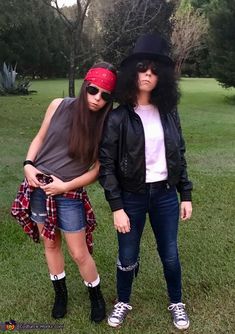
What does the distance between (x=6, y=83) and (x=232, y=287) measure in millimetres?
17529

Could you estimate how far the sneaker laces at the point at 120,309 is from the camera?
107 inches

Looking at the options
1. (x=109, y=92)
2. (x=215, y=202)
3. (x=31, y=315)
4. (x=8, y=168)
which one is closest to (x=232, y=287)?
(x=31, y=315)

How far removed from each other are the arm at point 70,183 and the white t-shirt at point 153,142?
0.95 feet

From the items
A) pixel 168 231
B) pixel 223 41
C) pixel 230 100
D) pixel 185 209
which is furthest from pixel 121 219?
pixel 230 100

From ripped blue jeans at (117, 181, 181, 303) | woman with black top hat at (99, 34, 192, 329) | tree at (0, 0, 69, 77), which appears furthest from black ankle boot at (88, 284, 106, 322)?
tree at (0, 0, 69, 77)

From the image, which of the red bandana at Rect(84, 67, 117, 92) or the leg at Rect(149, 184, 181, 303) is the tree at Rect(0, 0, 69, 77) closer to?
A: the red bandana at Rect(84, 67, 117, 92)

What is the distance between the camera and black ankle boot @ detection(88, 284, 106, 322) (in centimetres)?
272

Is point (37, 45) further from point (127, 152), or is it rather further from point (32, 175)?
point (127, 152)

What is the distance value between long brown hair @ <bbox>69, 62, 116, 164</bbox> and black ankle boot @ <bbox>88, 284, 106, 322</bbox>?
868 millimetres

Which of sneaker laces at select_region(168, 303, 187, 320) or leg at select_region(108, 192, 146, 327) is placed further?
sneaker laces at select_region(168, 303, 187, 320)

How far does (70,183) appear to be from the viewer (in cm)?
238

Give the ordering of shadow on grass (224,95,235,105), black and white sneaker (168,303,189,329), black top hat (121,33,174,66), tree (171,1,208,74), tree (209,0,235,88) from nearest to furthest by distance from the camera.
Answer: black top hat (121,33,174,66) → black and white sneaker (168,303,189,329) → tree (209,0,235,88) → shadow on grass (224,95,235,105) → tree (171,1,208,74)

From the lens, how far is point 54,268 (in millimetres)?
2676

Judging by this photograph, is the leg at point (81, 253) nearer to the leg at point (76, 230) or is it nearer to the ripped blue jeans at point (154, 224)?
the leg at point (76, 230)
